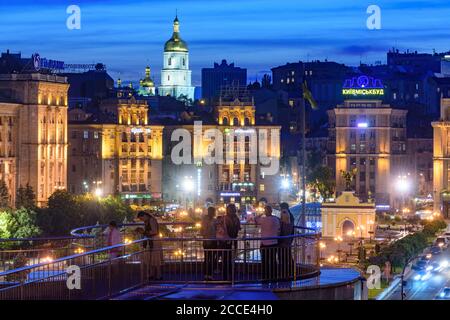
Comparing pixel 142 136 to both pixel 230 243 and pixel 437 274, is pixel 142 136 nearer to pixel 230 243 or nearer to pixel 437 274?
pixel 437 274

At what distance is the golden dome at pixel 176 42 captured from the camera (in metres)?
152

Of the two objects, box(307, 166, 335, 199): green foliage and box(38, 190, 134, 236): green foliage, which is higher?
box(307, 166, 335, 199): green foliage

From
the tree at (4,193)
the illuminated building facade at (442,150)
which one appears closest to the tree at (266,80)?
the illuminated building facade at (442,150)

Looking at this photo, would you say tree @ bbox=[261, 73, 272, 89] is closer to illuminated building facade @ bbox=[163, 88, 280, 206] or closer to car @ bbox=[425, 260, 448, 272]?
illuminated building facade @ bbox=[163, 88, 280, 206]

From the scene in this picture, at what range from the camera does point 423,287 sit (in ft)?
187

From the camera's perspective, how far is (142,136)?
124438mm

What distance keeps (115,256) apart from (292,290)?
2201 millimetres

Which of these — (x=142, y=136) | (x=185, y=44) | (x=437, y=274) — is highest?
(x=185, y=44)

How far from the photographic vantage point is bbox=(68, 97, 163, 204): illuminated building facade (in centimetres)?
12038

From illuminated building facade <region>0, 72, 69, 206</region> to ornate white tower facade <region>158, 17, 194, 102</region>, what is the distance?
49875 millimetres

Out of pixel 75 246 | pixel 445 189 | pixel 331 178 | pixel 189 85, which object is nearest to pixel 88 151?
pixel 331 178

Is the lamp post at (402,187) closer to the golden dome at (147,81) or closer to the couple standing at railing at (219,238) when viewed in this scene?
the golden dome at (147,81)

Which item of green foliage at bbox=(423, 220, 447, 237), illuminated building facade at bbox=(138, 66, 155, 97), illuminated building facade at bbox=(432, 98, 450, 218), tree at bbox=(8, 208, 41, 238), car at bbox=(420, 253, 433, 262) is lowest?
car at bbox=(420, 253, 433, 262)

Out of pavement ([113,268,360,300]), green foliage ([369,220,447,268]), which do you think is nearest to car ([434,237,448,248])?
green foliage ([369,220,447,268])
